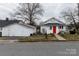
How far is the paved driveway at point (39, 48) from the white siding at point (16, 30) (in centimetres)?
24

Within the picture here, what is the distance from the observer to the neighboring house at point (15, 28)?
6.50 meters

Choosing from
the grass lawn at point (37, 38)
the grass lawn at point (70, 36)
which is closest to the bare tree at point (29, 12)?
the grass lawn at point (37, 38)

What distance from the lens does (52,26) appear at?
21.4 feet

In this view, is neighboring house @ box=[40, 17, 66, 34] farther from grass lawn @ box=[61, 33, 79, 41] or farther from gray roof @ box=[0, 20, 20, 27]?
gray roof @ box=[0, 20, 20, 27]

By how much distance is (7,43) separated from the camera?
6.60 m

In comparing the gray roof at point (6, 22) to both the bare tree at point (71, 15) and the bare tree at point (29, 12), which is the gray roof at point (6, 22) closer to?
the bare tree at point (29, 12)

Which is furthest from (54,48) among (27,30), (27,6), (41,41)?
(27,6)

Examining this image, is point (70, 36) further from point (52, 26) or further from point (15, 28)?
point (15, 28)

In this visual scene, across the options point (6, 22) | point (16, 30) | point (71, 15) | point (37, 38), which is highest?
point (71, 15)

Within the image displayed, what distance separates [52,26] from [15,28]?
0.87 meters

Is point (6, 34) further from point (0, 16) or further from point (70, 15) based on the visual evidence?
point (70, 15)

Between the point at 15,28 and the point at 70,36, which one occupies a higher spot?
the point at 15,28

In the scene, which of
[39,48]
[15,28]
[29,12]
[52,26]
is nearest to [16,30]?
[15,28]

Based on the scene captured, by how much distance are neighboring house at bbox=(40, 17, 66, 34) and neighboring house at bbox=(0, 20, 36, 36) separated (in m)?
0.24
